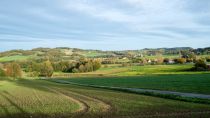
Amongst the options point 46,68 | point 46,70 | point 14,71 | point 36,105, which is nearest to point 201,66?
point 46,70

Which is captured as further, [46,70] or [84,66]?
[84,66]

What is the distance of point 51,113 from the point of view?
23.1 metres

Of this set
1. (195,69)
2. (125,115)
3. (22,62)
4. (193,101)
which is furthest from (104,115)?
(22,62)

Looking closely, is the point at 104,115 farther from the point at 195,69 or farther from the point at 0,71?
the point at 0,71

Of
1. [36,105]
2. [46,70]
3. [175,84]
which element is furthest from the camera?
[46,70]

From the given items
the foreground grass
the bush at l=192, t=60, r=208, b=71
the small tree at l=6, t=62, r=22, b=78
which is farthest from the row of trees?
the foreground grass

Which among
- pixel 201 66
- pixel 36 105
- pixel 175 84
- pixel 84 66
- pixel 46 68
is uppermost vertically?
pixel 201 66

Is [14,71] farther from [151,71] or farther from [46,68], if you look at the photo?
[151,71]

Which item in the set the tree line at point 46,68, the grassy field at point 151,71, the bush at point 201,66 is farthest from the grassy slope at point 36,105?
the tree line at point 46,68

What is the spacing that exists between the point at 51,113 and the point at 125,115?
585 cm

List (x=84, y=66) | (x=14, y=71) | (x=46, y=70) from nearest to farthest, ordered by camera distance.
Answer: (x=14, y=71), (x=46, y=70), (x=84, y=66)

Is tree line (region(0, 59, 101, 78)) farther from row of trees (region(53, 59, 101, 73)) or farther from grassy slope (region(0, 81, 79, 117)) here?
grassy slope (region(0, 81, 79, 117))

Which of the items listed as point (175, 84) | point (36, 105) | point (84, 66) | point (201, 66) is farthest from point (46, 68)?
point (36, 105)

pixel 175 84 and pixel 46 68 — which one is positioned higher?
pixel 46 68
